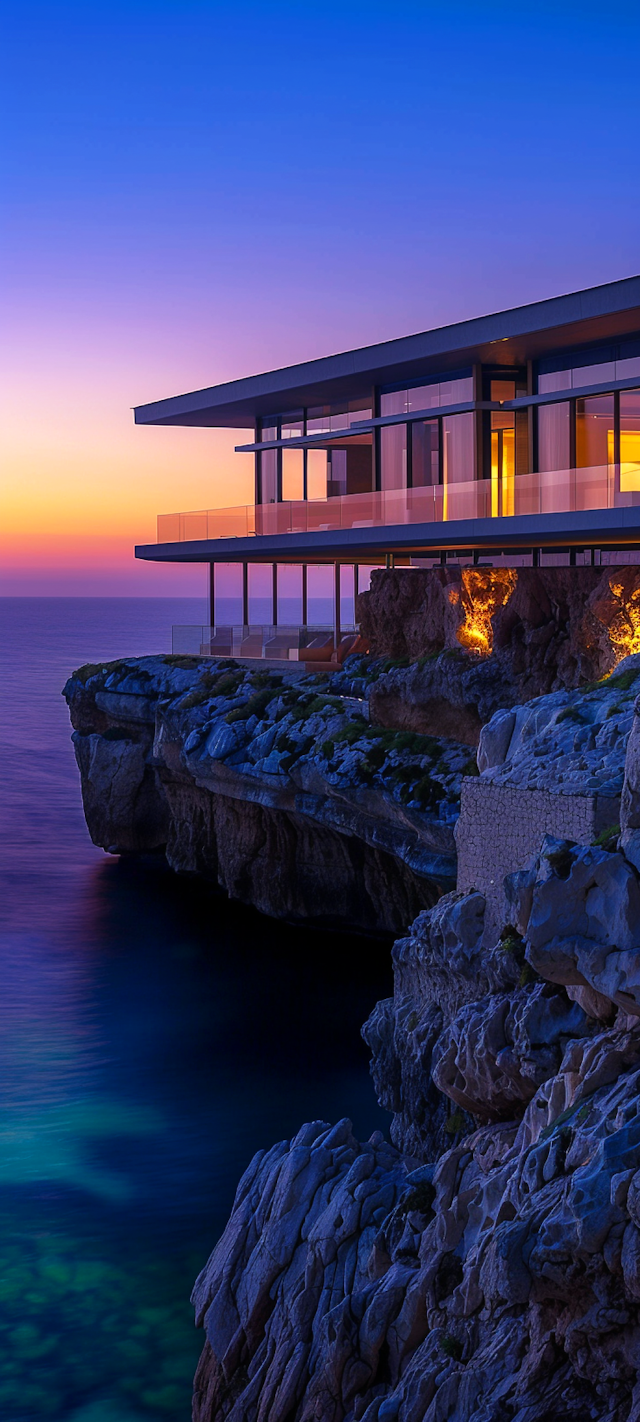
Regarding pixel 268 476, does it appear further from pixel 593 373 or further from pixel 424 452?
pixel 593 373

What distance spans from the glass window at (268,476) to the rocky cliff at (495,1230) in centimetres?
3227

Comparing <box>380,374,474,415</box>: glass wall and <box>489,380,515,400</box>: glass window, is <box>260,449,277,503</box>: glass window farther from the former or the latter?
<box>489,380,515,400</box>: glass window

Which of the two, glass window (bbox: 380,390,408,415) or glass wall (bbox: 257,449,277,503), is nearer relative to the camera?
glass window (bbox: 380,390,408,415)

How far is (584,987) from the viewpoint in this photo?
561 inches

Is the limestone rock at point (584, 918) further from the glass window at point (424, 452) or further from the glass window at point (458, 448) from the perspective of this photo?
the glass window at point (424, 452)

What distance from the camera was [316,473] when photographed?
→ 48.2m

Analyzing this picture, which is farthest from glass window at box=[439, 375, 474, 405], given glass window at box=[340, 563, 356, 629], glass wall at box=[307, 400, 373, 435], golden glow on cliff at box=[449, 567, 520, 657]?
glass window at box=[340, 563, 356, 629]

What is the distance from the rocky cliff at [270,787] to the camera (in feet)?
111

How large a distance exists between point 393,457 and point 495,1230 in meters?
31.3

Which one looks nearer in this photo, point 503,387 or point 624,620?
point 624,620

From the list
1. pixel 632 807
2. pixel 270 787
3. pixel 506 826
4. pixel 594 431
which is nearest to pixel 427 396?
pixel 594 431

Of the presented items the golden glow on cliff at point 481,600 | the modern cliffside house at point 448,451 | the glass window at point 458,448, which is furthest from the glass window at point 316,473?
the golden glow on cliff at point 481,600

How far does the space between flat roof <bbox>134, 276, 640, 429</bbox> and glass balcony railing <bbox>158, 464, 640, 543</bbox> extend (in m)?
3.50

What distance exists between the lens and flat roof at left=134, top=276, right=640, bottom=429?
3184 cm
